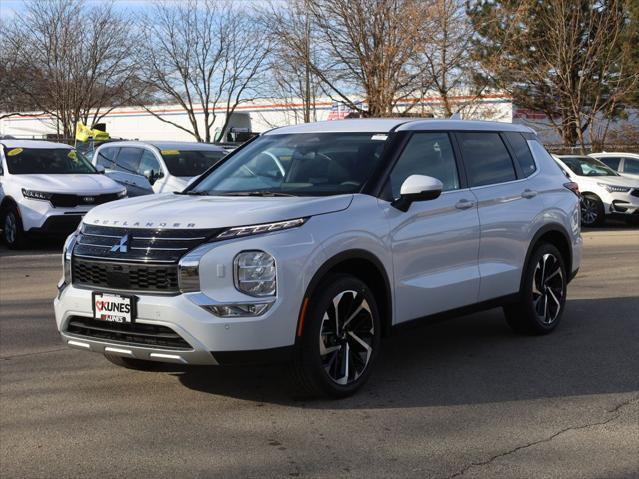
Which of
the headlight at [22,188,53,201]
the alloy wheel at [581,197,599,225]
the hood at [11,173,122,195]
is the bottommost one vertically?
the alloy wheel at [581,197,599,225]

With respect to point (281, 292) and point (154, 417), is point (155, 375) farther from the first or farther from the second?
point (281, 292)

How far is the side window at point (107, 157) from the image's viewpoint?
17438 mm

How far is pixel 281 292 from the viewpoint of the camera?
5043 mm

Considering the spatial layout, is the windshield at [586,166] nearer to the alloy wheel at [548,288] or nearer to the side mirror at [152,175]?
the side mirror at [152,175]

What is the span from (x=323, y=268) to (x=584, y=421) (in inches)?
69.5

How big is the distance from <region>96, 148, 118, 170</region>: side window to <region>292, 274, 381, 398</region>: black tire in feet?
41.3

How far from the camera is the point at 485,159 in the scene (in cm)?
701

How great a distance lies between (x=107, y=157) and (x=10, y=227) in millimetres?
3611

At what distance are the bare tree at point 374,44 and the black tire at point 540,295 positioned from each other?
18310 millimetres

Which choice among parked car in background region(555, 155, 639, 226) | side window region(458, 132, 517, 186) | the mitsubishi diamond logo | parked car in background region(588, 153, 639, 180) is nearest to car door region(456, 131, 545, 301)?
side window region(458, 132, 517, 186)

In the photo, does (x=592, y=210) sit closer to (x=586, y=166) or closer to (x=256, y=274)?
(x=586, y=166)

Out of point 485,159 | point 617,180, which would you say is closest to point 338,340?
point 485,159

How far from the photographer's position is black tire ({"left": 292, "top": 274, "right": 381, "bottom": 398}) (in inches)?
207

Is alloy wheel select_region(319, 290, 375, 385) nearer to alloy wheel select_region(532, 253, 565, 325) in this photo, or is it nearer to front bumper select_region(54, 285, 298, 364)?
front bumper select_region(54, 285, 298, 364)
